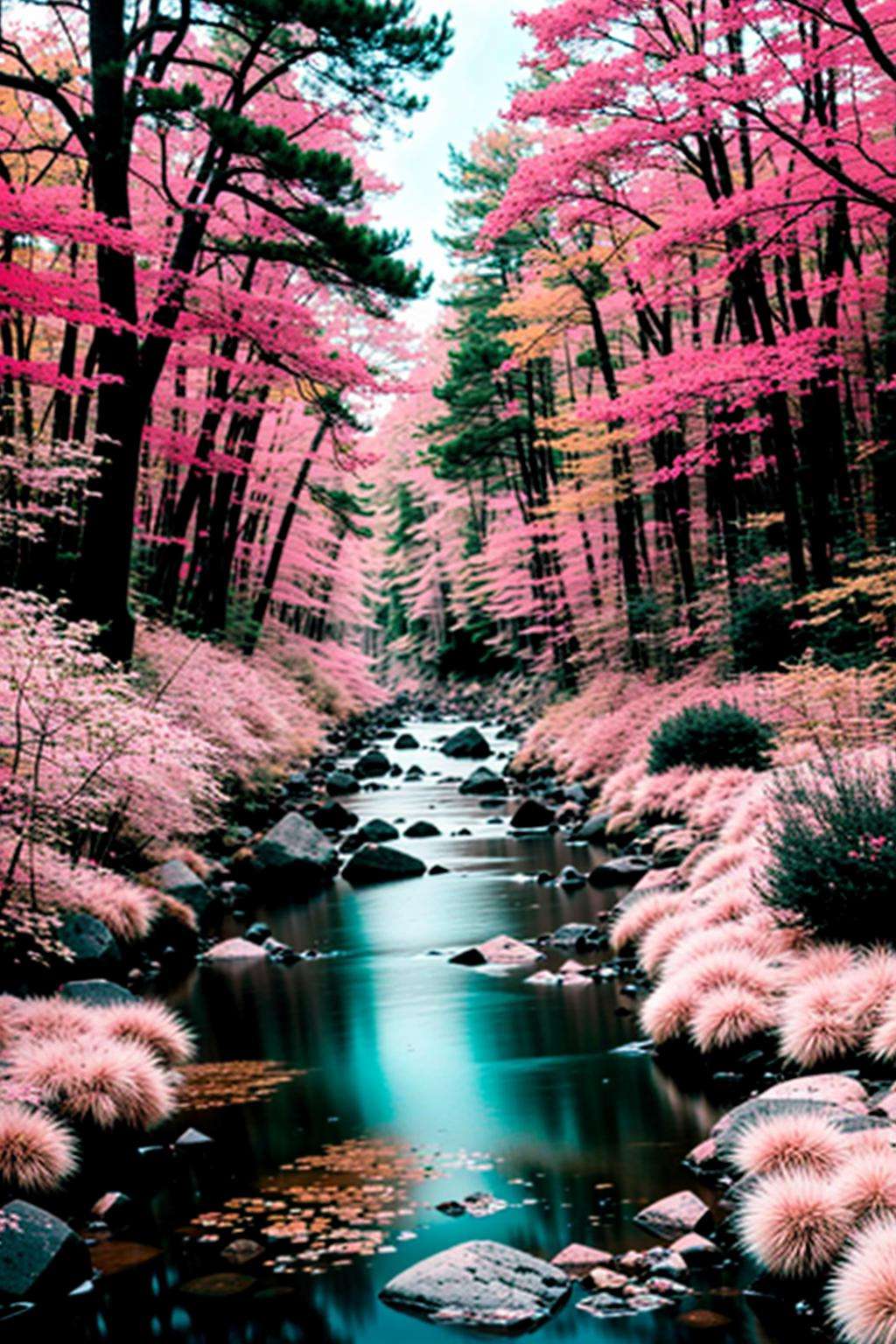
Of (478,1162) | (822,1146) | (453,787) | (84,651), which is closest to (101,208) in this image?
(84,651)

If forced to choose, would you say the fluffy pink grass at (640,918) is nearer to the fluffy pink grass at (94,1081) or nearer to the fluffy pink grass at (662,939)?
the fluffy pink grass at (662,939)

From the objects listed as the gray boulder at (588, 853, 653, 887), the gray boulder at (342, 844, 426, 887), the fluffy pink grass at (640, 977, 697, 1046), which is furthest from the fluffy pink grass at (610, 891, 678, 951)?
the gray boulder at (342, 844, 426, 887)

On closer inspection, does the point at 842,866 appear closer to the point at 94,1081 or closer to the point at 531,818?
the point at 94,1081

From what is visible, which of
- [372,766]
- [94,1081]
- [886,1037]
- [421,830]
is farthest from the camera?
[372,766]

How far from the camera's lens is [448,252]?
1105 inches

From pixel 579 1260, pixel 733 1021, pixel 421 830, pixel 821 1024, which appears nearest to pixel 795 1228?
pixel 579 1260

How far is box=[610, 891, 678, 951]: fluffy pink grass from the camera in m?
9.82

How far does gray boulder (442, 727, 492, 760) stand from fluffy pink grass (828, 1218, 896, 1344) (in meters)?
25.0

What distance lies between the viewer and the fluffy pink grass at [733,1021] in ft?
22.9

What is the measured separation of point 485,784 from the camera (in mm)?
22375

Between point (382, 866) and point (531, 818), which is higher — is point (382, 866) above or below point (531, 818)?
below

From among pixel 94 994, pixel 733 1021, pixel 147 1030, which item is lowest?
pixel 733 1021

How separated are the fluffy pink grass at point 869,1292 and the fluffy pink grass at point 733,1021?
301 cm

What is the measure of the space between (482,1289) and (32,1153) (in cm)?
244
